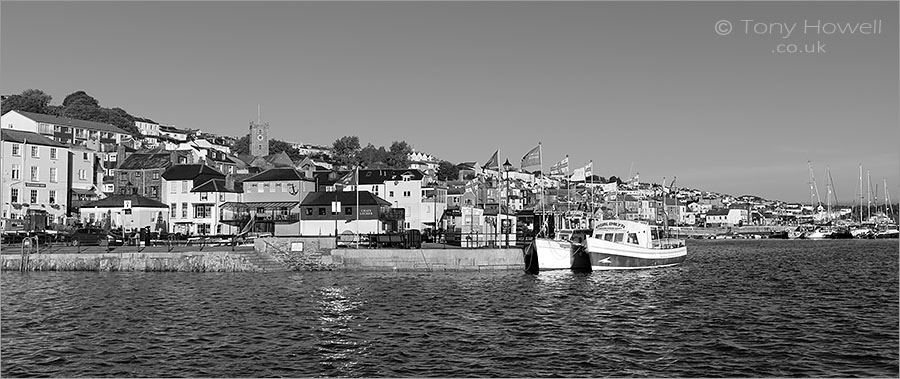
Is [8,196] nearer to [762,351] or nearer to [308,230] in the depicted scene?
[308,230]

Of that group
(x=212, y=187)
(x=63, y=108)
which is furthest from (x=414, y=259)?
(x=63, y=108)

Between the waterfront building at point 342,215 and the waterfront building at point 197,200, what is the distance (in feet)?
42.9

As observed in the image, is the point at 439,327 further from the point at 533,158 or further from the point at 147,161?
the point at 147,161

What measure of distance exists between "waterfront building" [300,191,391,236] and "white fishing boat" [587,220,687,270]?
1125 inches

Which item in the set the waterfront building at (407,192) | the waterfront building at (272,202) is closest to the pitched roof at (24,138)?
the waterfront building at (272,202)

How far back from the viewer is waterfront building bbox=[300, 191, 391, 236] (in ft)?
274

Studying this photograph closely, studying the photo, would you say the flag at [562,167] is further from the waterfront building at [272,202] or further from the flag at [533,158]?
the waterfront building at [272,202]

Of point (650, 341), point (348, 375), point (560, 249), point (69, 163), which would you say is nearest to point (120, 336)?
point (348, 375)

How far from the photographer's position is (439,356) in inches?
1053

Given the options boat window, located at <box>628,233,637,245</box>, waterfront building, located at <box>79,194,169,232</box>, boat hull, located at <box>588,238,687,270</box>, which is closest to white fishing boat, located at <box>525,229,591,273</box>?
boat hull, located at <box>588,238,687,270</box>

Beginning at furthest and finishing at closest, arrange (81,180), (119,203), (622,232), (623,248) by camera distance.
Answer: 1. (81,180)
2. (119,203)
3. (622,232)
4. (623,248)

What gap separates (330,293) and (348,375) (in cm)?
2042

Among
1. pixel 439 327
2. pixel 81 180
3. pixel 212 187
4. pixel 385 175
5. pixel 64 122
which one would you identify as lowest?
pixel 439 327

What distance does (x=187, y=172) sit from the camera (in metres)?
98.8
